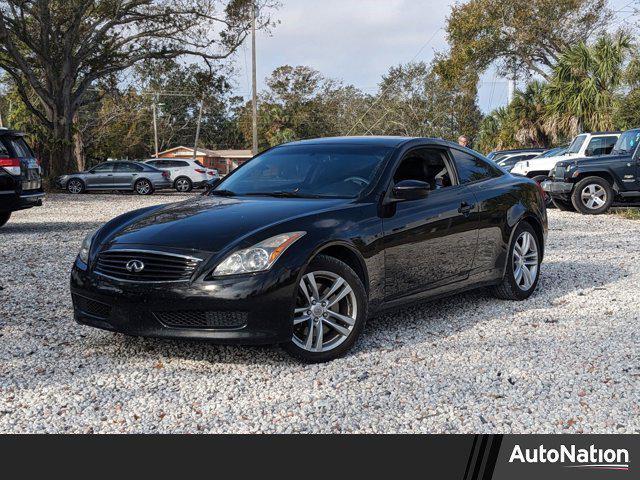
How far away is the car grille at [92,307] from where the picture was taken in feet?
17.0

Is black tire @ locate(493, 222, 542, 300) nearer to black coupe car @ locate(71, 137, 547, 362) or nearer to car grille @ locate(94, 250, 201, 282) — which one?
black coupe car @ locate(71, 137, 547, 362)

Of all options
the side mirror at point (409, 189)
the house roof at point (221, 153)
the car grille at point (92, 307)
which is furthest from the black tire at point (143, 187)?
the house roof at point (221, 153)

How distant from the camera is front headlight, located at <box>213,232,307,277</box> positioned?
4895 mm

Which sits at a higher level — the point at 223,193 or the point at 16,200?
the point at 223,193

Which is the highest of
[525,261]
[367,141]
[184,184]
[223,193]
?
[367,141]

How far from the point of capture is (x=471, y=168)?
705cm

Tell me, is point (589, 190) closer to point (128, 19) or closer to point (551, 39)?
point (128, 19)

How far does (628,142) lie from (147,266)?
599 inches

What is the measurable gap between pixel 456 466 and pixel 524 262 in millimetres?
4418

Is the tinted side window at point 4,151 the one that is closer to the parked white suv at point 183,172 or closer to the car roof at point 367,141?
the car roof at point 367,141

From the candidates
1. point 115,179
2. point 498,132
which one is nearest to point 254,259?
point 115,179

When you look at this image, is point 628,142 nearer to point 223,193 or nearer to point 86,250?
point 223,193

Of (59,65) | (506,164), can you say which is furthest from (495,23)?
(59,65)

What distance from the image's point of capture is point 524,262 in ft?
24.6
